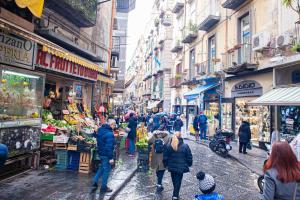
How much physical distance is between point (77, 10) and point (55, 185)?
7.04 metres

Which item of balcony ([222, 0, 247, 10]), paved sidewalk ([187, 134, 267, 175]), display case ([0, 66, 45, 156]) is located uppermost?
balcony ([222, 0, 247, 10])

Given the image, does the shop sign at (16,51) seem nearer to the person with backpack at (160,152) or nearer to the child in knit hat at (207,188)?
the person with backpack at (160,152)

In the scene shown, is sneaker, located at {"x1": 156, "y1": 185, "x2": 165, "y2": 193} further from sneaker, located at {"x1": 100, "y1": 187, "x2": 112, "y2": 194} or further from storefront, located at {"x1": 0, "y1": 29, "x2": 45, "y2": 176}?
storefront, located at {"x1": 0, "y1": 29, "x2": 45, "y2": 176}

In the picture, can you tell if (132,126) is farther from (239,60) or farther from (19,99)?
(239,60)

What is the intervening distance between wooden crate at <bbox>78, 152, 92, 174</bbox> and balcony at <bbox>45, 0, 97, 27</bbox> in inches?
217

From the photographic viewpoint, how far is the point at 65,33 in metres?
11.1

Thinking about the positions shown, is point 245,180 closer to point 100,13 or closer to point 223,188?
point 223,188

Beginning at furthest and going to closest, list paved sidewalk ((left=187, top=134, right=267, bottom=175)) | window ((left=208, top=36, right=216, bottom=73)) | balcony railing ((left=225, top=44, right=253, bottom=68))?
window ((left=208, top=36, right=216, bottom=73))
balcony railing ((left=225, top=44, right=253, bottom=68))
paved sidewalk ((left=187, top=134, right=267, bottom=175))

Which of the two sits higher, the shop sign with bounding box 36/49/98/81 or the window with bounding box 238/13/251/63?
the window with bounding box 238/13/251/63

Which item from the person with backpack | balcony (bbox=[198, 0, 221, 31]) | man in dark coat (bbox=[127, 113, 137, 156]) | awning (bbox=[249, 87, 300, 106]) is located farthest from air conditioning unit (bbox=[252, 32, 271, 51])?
the person with backpack

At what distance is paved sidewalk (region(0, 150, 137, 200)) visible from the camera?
545 cm

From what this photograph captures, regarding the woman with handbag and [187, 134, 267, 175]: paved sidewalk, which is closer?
the woman with handbag

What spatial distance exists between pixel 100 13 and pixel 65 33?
5.18 metres

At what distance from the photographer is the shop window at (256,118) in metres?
13.5
